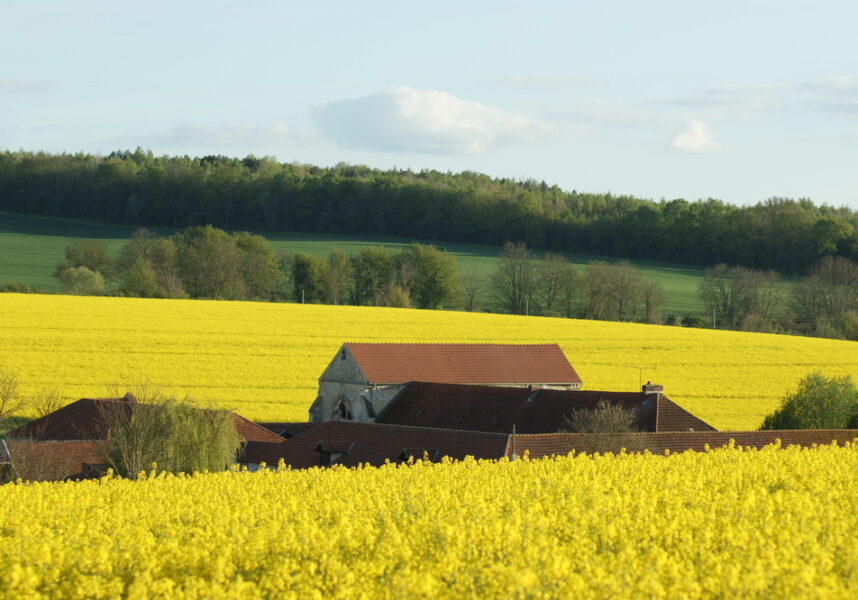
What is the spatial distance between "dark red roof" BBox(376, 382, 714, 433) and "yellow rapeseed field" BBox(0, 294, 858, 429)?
226 inches

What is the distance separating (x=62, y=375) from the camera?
50.2 m

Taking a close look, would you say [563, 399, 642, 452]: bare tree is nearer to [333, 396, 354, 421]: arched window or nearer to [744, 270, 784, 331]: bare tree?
[333, 396, 354, 421]: arched window

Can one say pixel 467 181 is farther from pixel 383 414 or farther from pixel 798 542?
pixel 798 542

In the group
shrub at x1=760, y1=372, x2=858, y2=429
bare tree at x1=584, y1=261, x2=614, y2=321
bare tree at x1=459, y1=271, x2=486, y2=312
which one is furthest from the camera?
bare tree at x1=459, y1=271, x2=486, y2=312

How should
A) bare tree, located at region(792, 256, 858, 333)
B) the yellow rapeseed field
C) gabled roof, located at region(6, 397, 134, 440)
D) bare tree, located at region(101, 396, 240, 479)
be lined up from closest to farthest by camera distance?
bare tree, located at region(101, 396, 240, 479)
gabled roof, located at region(6, 397, 134, 440)
the yellow rapeseed field
bare tree, located at region(792, 256, 858, 333)

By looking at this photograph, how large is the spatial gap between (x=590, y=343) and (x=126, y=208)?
68.1 meters

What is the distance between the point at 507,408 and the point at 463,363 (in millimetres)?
7591

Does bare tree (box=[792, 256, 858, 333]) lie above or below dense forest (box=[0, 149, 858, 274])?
below

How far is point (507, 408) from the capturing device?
139ft

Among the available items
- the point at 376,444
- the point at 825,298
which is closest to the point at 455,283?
the point at 825,298

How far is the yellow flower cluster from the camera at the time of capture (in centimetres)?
1077

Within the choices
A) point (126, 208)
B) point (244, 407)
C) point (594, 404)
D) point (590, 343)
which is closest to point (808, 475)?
point (594, 404)

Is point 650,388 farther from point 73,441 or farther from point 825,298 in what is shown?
point 825,298

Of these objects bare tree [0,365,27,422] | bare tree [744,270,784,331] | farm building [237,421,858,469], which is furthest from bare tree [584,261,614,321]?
bare tree [0,365,27,422]
